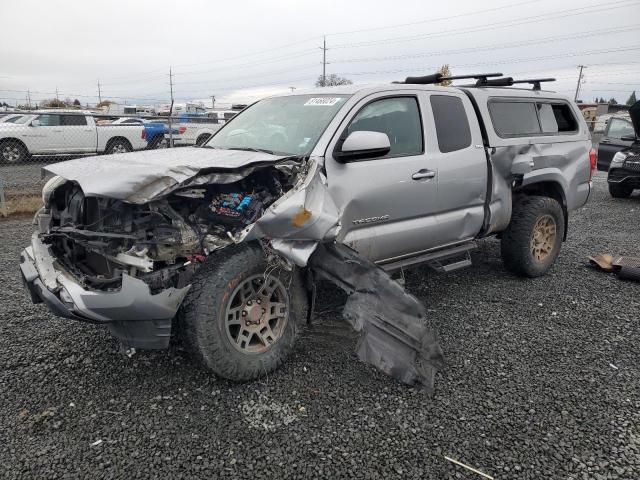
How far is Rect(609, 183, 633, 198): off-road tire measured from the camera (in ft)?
34.9

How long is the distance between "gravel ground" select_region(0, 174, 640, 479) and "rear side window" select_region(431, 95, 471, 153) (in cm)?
149

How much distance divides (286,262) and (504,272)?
3.27 meters

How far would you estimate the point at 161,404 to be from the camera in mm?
2857

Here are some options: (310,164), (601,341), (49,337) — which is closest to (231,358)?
(310,164)

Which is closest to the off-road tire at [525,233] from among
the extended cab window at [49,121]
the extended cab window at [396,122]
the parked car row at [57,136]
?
the extended cab window at [396,122]

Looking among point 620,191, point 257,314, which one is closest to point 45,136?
point 257,314

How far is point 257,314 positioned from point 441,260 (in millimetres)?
2005

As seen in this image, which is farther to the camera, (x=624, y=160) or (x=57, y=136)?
(x=57, y=136)

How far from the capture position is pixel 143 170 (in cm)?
281

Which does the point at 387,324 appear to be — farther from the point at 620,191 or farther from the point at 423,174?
the point at 620,191

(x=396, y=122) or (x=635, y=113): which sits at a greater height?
(x=635, y=113)

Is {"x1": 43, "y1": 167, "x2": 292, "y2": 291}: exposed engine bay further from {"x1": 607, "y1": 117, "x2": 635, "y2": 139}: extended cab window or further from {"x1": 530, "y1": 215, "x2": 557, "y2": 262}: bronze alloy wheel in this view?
{"x1": 607, "y1": 117, "x2": 635, "y2": 139}: extended cab window

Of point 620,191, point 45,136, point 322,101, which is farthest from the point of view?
point 45,136

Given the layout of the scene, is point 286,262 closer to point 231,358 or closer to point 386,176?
point 231,358
